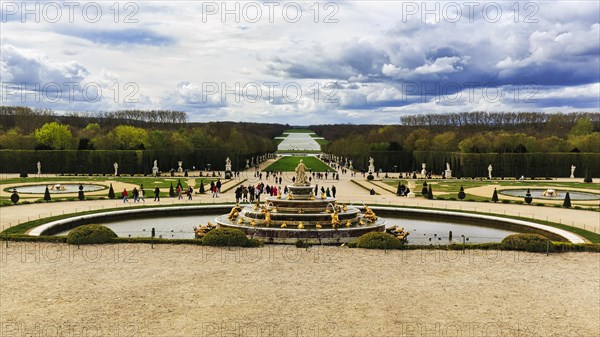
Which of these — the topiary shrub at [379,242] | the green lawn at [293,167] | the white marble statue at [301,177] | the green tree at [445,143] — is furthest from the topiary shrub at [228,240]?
the green tree at [445,143]

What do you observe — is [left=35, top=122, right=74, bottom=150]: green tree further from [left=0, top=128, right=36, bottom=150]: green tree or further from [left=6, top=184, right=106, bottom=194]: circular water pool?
[left=6, top=184, right=106, bottom=194]: circular water pool

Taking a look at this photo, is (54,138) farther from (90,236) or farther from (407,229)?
(407,229)

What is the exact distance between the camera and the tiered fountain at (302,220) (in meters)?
26.9

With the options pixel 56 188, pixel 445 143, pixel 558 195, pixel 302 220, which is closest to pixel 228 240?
pixel 302 220

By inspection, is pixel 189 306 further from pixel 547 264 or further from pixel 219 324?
pixel 547 264

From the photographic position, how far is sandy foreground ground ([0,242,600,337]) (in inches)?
540

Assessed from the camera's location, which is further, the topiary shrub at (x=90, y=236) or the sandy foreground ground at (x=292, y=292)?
the topiary shrub at (x=90, y=236)

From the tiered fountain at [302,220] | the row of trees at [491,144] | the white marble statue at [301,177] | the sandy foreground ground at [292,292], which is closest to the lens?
the sandy foreground ground at [292,292]

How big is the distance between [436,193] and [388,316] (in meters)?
36.7

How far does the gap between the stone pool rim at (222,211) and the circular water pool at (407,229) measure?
569mm

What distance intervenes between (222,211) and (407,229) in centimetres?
1244

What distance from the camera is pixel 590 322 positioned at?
14344mm

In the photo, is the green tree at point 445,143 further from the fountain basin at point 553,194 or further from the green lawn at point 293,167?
the fountain basin at point 553,194

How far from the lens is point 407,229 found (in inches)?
1237
